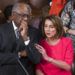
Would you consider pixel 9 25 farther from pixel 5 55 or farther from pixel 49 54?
pixel 49 54

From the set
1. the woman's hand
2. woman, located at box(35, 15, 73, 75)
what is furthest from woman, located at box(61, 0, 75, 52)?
the woman's hand

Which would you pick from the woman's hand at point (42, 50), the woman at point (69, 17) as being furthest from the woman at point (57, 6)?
the woman's hand at point (42, 50)

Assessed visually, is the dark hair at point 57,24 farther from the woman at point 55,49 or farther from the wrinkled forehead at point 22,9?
the wrinkled forehead at point 22,9

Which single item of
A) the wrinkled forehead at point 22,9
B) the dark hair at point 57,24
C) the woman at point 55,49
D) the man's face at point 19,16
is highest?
the wrinkled forehead at point 22,9

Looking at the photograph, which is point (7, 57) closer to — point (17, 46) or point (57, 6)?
point (17, 46)

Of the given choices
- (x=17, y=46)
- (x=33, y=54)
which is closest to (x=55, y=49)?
(x=33, y=54)

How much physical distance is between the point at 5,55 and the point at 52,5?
1197 millimetres

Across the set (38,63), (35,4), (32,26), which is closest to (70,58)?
(38,63)

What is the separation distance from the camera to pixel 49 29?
8.09 ft

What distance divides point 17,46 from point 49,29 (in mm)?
350

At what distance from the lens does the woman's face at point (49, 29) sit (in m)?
2.46

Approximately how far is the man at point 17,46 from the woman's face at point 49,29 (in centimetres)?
16

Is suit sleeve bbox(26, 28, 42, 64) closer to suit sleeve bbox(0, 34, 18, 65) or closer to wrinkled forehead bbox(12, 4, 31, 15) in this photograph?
suit sleeve bbox(0, 34, 18, 65)

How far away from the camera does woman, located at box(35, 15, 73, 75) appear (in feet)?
8.05
